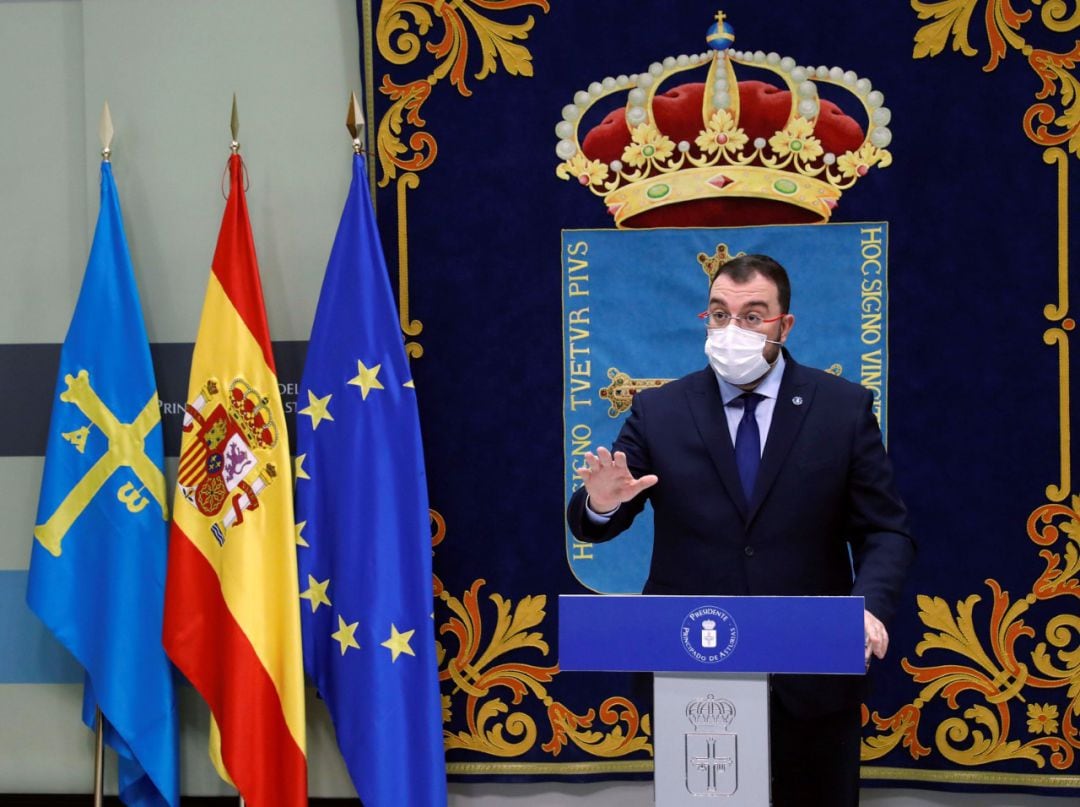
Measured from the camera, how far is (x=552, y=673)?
330 cm

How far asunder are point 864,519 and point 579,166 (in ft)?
4.77

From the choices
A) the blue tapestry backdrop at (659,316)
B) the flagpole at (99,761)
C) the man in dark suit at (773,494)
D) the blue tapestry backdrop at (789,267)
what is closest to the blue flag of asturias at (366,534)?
the blue tapestry backdrop at (789,267)

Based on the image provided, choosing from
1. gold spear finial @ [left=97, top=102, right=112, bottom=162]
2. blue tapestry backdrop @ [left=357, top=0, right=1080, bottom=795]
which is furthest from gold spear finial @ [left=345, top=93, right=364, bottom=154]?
gold spear finial @ [left=97, top=102, right=112, bottom=162]

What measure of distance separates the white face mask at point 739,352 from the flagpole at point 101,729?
75.1 inches

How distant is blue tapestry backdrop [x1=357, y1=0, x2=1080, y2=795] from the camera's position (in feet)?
10.5

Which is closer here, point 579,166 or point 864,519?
point 864,519

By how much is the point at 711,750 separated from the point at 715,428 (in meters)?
0.77

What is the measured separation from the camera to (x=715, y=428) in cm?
239

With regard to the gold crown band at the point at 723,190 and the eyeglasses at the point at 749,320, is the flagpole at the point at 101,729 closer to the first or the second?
the gold crown band at the point at 723,190

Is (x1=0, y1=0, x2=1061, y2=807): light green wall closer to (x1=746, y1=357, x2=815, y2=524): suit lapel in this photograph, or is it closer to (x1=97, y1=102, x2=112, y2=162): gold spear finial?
(x1=97, y1=102, x2=112, y2=162): gold spear finial

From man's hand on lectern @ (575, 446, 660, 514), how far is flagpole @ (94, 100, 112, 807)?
6.14 feet

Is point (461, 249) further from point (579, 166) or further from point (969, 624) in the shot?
point (969, 624)

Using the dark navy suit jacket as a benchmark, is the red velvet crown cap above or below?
above

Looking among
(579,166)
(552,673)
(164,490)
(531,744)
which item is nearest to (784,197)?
(579,166)
